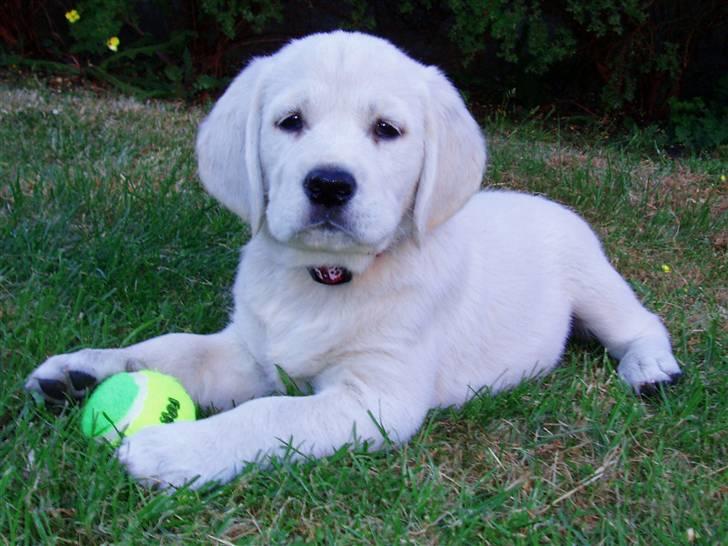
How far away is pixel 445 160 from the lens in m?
2.81

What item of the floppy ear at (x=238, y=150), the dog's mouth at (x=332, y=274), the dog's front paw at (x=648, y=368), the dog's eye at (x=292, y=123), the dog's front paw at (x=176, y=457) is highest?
the dog's eye at (x=292, y=123)

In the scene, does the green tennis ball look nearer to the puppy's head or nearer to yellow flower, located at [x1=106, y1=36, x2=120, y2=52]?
the puppy's head

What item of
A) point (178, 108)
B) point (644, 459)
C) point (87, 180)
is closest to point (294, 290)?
point (644, 459)

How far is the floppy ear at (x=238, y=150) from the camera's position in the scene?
277 centimetres

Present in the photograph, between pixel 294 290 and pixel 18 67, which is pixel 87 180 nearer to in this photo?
pixel 294 290

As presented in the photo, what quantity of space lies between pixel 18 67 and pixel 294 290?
19.8 ft

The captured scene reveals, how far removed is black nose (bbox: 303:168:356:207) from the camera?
2451 mm

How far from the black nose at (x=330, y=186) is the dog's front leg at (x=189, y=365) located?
2.46ft

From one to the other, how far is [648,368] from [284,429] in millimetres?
1462

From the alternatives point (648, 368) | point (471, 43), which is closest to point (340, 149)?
point (648, 368)

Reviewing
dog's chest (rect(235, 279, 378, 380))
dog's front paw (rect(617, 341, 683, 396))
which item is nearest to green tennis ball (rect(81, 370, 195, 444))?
dog's chest (rect(235, 279, 378, 380))

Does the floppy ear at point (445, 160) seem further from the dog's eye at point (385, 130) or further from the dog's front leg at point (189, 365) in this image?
the dog's front leg at point (189, 365)

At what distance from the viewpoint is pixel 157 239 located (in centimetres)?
399

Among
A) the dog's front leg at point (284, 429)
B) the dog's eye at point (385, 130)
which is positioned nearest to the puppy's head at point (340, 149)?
the dog's eye at point (385, 130)
